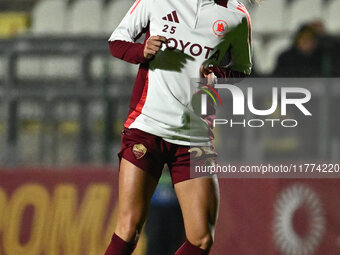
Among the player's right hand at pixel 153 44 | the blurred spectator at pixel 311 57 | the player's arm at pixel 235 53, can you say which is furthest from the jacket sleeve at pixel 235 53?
the blurred spectator at pixel 311 57

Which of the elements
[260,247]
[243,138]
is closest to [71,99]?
[243,138]

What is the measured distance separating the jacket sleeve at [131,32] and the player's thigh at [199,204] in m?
0.64

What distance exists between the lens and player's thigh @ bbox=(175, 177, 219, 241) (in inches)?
140

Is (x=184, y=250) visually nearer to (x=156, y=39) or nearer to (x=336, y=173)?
(x=156, y=39)

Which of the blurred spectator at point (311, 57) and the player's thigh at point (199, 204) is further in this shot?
the blurred spectator at point (311, 57)

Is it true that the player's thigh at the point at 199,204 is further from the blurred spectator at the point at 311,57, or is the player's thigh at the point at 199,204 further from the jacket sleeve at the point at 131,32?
the blurred spectator at the point at 311,57

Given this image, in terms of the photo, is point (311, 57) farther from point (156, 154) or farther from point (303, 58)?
point (156, 154)

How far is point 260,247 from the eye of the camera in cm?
587

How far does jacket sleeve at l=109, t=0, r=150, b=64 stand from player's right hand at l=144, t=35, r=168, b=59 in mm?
99

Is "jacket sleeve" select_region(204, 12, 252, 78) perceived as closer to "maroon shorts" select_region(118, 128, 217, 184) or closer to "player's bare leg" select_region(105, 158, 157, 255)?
"maroon shorts" select_region(118, 128, 217, 184)

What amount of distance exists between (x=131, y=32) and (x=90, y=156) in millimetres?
2755

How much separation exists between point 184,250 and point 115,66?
3.01 meters

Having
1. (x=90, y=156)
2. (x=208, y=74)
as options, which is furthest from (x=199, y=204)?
(x=90, y=156)

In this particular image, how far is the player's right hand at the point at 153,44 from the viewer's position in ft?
11.2
